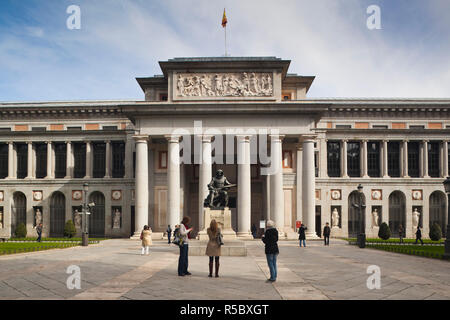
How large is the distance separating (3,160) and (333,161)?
4568 cm

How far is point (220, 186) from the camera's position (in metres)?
26.3

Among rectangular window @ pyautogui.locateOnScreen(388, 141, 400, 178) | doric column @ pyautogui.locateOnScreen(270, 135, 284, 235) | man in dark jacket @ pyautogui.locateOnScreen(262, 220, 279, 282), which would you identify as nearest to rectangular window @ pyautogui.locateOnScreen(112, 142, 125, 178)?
doric column @ pyautogui.locateOnScreen(270, 135, 284, 235)

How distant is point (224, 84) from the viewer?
4725 cm

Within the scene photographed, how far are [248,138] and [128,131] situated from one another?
1966cm

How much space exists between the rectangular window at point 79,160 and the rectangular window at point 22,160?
7.10 metres

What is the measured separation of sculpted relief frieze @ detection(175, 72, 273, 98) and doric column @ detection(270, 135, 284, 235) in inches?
226

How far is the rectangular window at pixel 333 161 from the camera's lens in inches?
2309

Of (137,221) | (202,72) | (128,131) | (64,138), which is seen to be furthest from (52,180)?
(202,72)

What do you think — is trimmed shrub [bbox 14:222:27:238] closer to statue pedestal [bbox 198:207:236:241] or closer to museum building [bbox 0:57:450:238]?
museum building [bbox 0:57:450:238]

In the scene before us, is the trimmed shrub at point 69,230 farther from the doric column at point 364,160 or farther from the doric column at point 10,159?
the doric column at point 364,160

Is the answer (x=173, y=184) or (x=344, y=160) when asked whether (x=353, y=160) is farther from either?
(x=173, y=184)

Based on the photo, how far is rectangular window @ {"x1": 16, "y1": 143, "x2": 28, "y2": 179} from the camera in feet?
197

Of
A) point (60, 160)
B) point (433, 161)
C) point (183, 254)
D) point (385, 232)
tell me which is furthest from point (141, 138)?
point (433, 161)

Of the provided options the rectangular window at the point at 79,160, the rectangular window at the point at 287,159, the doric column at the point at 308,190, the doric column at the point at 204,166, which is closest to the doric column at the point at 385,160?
the rectangular window at the point at 287,159
